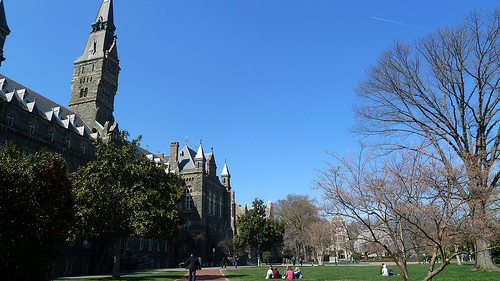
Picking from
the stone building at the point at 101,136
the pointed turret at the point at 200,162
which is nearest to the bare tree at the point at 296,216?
the stone building at the point at 101,136

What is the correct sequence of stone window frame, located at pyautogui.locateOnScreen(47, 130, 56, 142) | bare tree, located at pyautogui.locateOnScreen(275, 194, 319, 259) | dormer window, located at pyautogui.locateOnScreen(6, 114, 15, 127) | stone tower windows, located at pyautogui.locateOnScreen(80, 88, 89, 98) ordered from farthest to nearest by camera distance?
bare tree, located at pyautogui.locateOnScreen(275, 194, 319, 259) → stone tower windows, located at pyautogui.locateOnScreen(80, 88, 89, 98) → stone window frame, located at pyautogui.locateOnScreen(47, 130, 56, 142) → dormer window, located at pyautogui.locateOnScreen(6, 114, 15, 127)

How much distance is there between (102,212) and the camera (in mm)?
23938

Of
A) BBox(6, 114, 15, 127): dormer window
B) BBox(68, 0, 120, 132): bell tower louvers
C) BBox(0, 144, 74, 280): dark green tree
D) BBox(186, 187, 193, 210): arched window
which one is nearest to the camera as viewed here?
BBox(0, 144, 74, 280): dark green tree

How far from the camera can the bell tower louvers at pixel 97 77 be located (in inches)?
2112

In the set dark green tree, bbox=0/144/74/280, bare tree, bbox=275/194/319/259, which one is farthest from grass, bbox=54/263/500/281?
bare tree, bbox=275/194/319/259

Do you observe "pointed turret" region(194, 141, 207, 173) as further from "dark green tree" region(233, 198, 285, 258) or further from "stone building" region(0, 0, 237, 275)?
"dark green tree" region(233, 198, 285, 258)

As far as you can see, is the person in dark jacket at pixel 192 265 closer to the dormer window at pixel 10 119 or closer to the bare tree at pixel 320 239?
the bare tree at pixel 320 239

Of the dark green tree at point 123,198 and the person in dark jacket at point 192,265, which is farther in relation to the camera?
the dark green tree at point 123,198

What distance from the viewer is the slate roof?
3339cm

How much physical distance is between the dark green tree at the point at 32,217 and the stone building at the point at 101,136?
1715 centimetres

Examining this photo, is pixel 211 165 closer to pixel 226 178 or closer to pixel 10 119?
pixel 226 178

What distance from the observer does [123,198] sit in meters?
25.1

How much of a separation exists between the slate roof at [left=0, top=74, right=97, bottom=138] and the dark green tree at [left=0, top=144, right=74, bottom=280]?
24.1m

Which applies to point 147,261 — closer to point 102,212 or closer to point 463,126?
point 102,212
